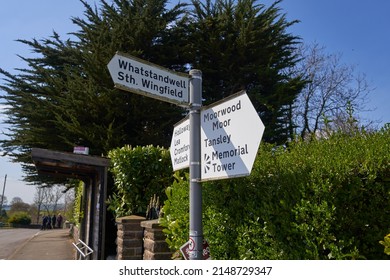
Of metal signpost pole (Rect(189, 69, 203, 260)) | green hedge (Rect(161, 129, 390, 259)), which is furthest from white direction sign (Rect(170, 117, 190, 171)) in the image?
green hedge (Rect(161, 129, 390, 259))

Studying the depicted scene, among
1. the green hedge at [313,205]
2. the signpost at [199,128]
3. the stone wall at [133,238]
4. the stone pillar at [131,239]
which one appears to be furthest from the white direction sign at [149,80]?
the stone pillar at [131,239]

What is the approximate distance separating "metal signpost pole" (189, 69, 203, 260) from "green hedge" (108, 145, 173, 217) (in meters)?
4.95

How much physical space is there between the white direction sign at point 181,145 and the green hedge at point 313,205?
56cm

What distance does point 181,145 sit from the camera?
346 centimetres

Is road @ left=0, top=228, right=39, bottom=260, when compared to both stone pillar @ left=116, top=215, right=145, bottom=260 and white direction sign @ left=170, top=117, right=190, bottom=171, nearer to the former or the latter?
stone pillar @ left=116, top=215, right=145, bottom=260

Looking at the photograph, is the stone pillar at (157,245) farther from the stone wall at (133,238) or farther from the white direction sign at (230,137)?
the white direction sign at (230,137)

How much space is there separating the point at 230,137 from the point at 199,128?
1.27ft

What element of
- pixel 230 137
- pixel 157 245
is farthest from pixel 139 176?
pixel 230 137

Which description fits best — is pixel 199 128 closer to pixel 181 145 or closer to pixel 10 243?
pixel 181 145

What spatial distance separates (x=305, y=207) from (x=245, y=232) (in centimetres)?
71

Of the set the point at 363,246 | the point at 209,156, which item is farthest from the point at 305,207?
the point at 209,156

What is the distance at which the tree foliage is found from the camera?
52.9ft

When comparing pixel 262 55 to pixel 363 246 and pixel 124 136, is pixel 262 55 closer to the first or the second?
pixel 124 136

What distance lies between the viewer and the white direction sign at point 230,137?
103 inches
